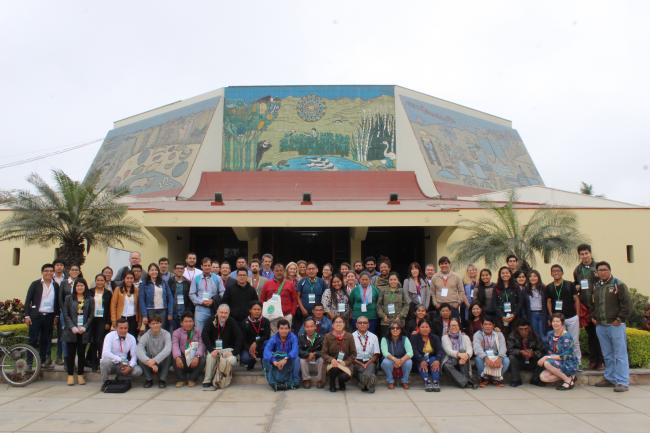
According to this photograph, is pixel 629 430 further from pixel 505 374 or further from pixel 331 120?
pixel 331 120

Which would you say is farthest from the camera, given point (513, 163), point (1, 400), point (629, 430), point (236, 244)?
point (513, 163)

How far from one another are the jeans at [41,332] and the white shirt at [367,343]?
4.77 m

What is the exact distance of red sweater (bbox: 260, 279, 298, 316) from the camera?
26.9 feet

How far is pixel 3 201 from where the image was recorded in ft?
38.8

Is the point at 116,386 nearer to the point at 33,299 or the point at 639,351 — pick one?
the point at 33,299

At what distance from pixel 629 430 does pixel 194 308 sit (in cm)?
623

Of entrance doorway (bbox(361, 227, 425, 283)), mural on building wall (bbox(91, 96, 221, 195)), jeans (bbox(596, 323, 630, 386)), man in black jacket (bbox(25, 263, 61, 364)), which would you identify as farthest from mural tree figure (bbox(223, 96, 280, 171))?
jeans (bbox(596, 323, 630, 386))

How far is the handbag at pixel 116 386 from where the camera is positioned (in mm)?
6953

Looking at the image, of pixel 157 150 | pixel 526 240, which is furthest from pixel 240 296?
pixel 157 150

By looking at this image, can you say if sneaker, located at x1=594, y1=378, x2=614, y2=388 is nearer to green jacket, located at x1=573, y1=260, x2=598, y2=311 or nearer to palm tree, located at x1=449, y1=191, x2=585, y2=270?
green jacket, located at x1=573, y1=260, x2=598, y2=311

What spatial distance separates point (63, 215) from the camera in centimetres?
1143

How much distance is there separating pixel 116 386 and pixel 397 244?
11.8 m

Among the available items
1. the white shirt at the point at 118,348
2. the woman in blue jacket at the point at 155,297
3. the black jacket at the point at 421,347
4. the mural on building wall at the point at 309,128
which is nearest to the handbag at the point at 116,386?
the white shirt at the point at 118,348

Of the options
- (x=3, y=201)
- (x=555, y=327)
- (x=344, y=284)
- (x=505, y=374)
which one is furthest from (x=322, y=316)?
(x=3, y=201)
